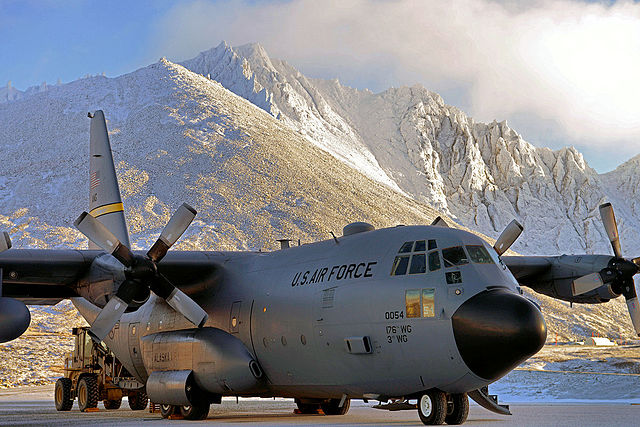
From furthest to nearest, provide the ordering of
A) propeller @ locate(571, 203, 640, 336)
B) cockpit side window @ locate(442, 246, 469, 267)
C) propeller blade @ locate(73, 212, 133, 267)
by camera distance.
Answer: propeller @ locate(571, 203, 640, 336)
propeller blade @ locate(73, 212, 133, 267)
cockpit side window @ locate(442, 246, 469, 267)

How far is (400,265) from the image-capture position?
576 inches

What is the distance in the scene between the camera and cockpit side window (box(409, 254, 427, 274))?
14.3 meters

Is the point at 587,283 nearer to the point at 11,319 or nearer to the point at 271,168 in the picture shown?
the point at 11,319

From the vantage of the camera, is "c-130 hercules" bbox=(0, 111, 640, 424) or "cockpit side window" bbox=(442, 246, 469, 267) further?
"cockpit side window" bbox=(442, 246, 469, 267)

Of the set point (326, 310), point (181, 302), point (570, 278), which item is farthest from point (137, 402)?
point (570, 278)

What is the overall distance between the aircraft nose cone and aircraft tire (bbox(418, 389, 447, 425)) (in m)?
1.09

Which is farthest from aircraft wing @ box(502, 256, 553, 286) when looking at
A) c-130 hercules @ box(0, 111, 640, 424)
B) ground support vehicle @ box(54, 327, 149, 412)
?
ground support vehicle @ box(54, 327, 149, 412)

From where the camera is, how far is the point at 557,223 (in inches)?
4892

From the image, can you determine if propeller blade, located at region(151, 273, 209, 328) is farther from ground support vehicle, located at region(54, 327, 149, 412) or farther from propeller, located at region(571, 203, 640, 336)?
propeller, located at region(571, 203, 640, 336)

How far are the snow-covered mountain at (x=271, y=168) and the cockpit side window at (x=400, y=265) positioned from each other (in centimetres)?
3610

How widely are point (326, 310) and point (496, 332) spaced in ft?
12.8

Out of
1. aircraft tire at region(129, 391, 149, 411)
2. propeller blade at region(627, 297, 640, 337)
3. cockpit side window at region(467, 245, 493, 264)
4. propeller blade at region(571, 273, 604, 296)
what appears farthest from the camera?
aircraft tire at region(129, 391, 149, 411)

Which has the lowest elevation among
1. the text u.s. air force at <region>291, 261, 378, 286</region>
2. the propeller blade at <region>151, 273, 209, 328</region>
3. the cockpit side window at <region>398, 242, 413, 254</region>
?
the propeller blade at <region>151, 273, 209, 328</region>

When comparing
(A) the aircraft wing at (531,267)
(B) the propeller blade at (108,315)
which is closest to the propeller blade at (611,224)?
(A) the aircraft wing at (531,267)
